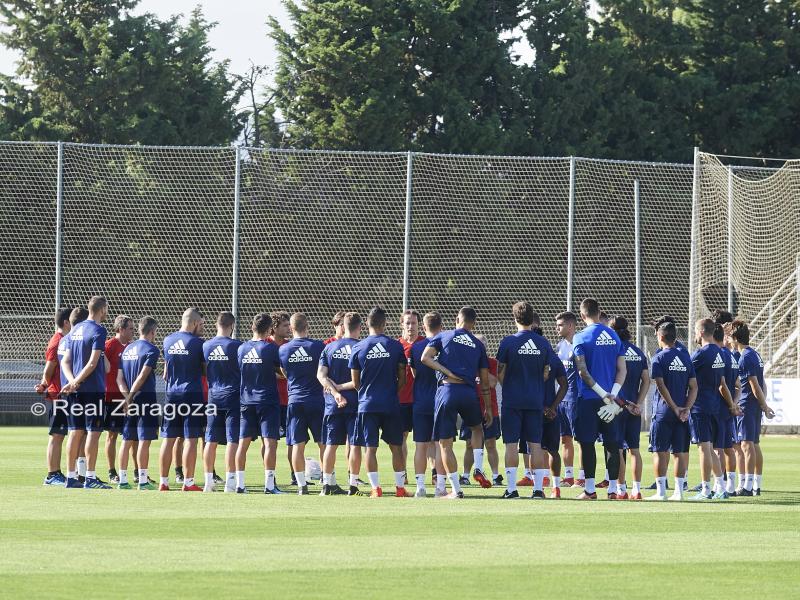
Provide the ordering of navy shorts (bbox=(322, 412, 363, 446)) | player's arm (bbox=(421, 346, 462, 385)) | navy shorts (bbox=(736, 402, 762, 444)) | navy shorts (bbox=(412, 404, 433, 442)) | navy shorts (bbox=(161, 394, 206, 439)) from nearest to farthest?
player's arm (bbox=(421, 346, 462, 385)) < navy shorts (bbox=(412, 404, 433, 442)) < navy shorts (bbox=(322, 412, 363, 446)) < navy shorts (bbox=(161, 394, 206, 439)) < navy shorts (bbox=(736, 402, 762, 444))

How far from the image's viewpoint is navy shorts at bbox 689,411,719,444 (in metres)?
15.5

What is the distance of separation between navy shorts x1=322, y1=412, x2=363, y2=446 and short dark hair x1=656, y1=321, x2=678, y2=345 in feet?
11.0

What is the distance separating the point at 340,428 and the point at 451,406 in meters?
1.34

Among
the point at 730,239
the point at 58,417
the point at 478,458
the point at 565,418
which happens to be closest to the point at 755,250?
the point at 730,239

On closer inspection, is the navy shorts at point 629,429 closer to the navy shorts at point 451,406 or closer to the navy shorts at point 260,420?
the navy shorts at point 451,406

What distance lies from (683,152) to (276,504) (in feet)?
117

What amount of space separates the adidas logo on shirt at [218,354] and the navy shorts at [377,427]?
5.53 feet

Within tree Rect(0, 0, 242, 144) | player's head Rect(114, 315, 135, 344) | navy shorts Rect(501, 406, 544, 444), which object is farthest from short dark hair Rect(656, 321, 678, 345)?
tree Rect(0, 0, 242, 144)

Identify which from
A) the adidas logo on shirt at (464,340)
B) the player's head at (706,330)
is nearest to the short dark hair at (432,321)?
the adidas logo on shirt at (464,340)

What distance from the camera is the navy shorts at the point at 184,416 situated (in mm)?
15828

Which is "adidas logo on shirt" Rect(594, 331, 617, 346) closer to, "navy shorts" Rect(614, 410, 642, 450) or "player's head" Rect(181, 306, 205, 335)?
"navy shorts" Rect(614, 410, 642, 450)

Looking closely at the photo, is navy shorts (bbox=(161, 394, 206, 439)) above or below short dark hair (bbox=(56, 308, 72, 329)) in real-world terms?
below

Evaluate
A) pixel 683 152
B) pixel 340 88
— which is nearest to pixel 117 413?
pixel 340 88

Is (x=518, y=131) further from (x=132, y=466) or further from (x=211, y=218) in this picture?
(x=132, y=466)
